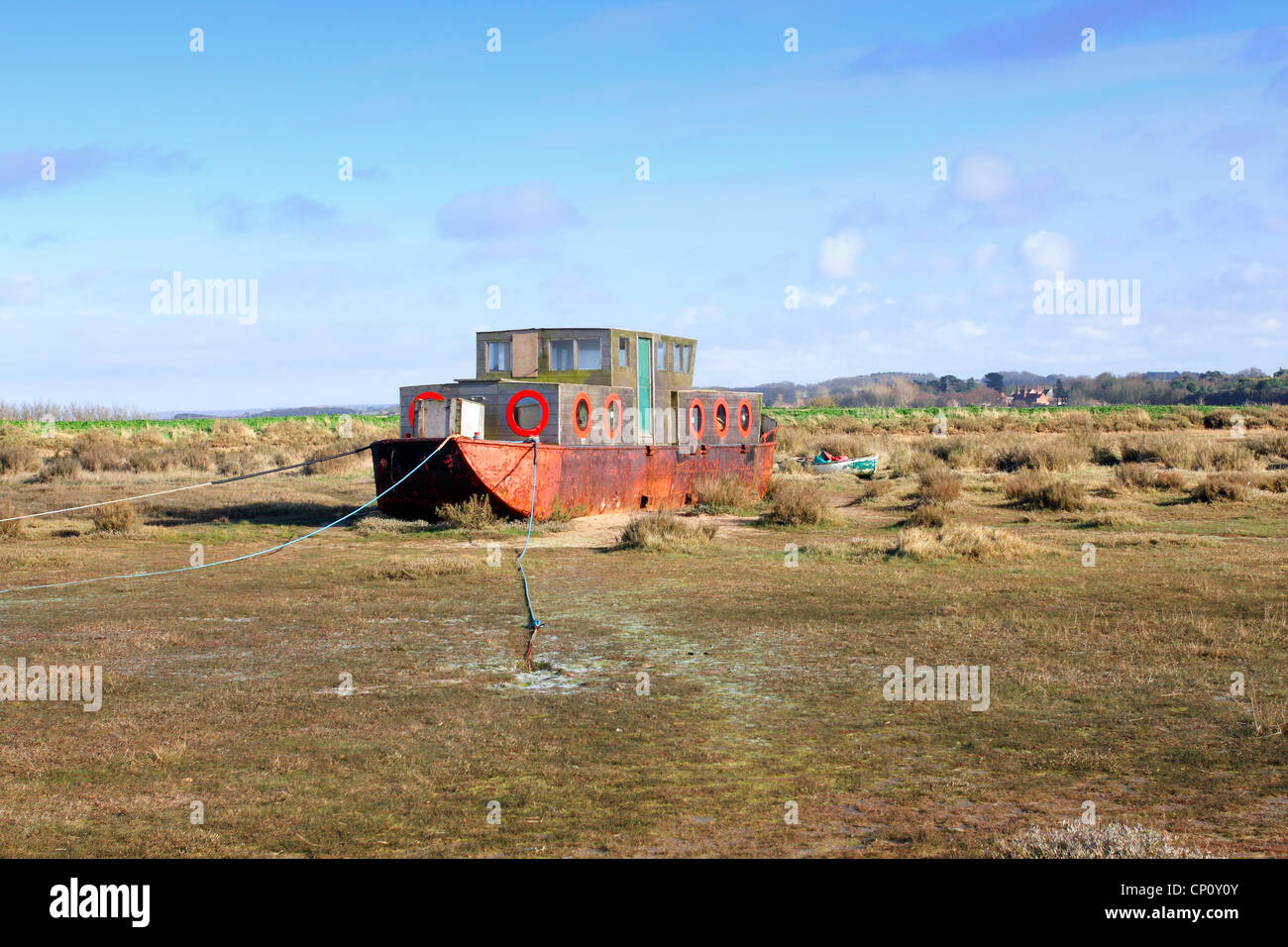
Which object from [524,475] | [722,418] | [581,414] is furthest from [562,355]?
[722,418]

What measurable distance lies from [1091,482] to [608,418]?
12.9 meters

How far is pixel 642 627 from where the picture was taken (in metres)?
9.84

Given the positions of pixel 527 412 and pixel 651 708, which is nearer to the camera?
pixel 651 708

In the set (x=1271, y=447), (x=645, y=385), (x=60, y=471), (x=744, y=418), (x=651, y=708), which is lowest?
(x=651, y=708)

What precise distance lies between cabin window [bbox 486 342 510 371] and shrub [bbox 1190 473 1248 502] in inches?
576

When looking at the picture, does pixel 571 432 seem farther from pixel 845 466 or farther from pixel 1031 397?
pixel 1031 397

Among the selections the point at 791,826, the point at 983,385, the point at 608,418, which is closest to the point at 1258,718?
the point at 791,826

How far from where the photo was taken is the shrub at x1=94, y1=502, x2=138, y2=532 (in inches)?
699

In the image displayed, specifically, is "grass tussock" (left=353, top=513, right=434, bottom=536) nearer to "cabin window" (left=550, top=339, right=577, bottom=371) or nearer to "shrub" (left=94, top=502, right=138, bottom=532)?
A: "shrub" (left=94, top=502, right=138, bottom=532)

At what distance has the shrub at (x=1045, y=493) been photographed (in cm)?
2017

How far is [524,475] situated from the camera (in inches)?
702

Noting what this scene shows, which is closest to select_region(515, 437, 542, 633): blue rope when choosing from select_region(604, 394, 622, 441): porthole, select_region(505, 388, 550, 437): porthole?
select_region(505, 388, 550, 437): porthole

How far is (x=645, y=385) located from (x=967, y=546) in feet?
31.0

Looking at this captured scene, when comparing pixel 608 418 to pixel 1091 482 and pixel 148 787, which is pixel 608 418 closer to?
pixel 1091 482
